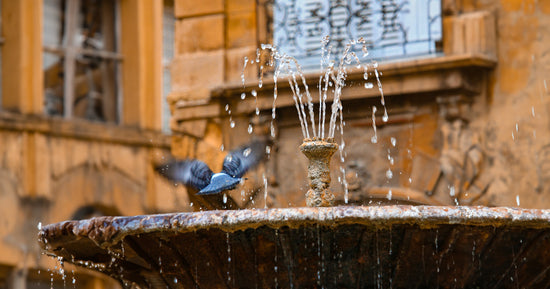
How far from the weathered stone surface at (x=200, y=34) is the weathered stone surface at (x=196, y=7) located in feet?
0.14

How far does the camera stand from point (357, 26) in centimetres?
1158

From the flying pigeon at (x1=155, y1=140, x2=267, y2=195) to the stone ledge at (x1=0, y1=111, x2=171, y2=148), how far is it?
25.7 ft

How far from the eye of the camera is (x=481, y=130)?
10.9 meters

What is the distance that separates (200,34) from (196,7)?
260 mm

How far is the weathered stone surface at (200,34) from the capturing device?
12.2 metres

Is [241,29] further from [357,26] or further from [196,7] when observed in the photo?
[357,26]

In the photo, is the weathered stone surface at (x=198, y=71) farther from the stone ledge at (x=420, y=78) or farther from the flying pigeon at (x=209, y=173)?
the flying pigeon at (x=209, y=173)

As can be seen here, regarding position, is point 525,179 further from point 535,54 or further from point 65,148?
point 65,148

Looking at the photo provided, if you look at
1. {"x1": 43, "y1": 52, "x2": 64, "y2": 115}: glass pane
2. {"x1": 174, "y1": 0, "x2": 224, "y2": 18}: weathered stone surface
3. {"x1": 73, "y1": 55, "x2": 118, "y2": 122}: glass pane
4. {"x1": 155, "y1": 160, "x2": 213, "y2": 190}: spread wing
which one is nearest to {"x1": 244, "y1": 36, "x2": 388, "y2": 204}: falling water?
{"x1": 174, "y1": 0, "x2": 224, "y2": 18}: weathered stone surface

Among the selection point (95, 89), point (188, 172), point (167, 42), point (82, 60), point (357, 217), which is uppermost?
point (167, 42)

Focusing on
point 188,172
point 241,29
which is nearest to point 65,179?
point 241,29

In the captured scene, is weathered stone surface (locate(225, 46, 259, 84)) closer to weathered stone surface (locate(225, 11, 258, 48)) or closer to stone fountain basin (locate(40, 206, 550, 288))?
weathered stone surface (locate(225, 11, 258, 48))

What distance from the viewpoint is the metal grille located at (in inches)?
445

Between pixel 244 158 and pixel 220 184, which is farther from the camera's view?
pixel 244 158
